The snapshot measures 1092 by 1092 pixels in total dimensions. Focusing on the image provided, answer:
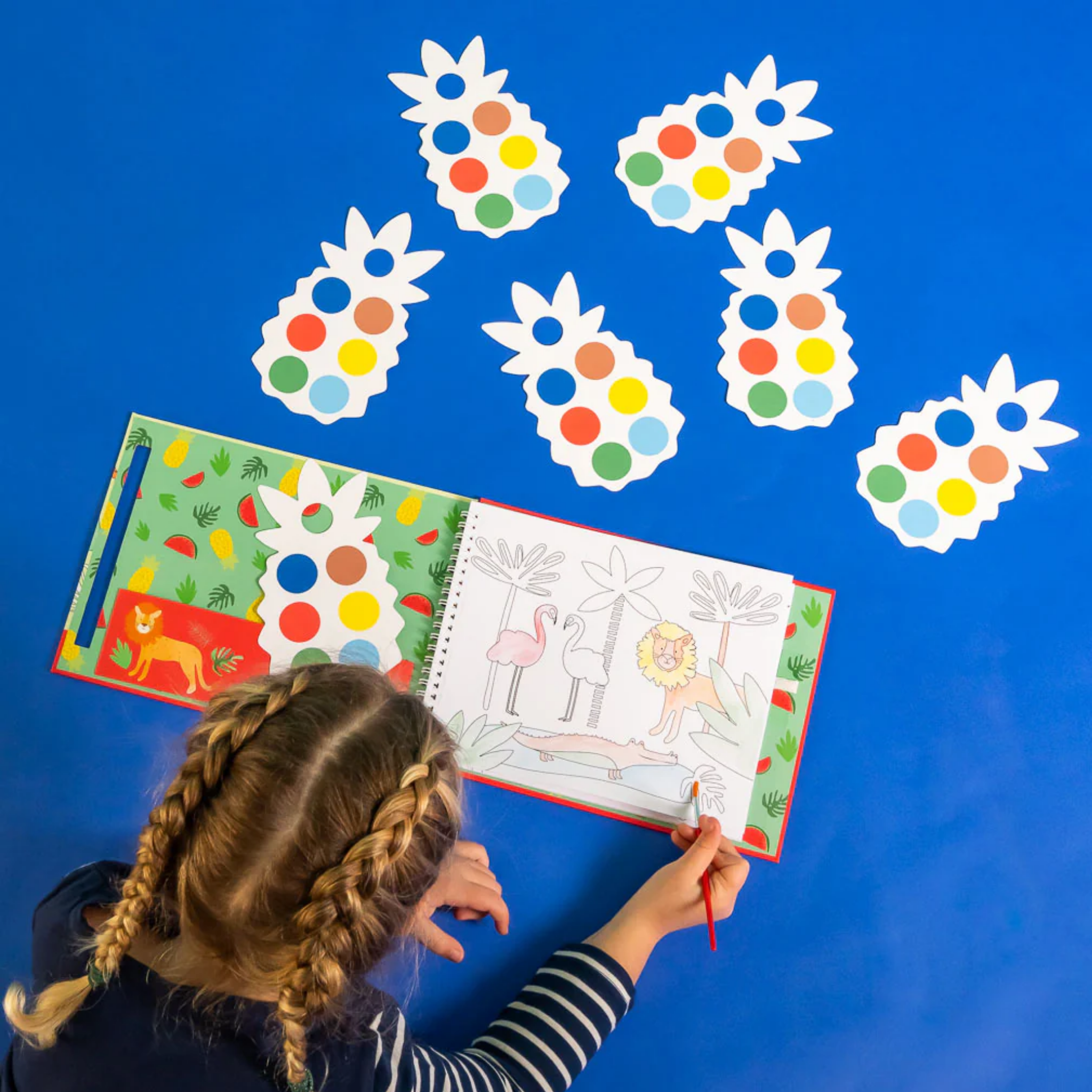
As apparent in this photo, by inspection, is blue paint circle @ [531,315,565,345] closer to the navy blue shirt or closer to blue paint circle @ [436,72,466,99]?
blue paint circle @ [436,72,466,99]

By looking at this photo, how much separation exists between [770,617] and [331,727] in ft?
1.49

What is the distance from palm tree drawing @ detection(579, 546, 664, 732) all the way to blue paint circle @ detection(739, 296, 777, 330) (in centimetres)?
26

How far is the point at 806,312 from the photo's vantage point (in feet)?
2.89

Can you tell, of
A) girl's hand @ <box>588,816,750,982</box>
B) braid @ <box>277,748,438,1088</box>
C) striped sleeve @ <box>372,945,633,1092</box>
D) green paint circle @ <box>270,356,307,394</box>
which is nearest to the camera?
braid @ <box>277,748,438,1088</box>

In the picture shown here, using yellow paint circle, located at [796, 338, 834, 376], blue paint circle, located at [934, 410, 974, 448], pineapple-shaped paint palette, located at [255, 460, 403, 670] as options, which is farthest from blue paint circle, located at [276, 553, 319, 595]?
blue paint circle, located at [934, 410, 974, 448]

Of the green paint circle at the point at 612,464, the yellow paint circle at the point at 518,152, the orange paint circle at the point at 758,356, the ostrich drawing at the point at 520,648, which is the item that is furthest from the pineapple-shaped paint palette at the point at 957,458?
the yellow paint circle at the point at 518,152

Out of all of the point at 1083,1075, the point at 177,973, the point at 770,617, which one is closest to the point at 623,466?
the point at 770,617

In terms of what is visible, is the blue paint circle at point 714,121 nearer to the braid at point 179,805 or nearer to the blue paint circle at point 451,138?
the blue paint circle at point 451,138

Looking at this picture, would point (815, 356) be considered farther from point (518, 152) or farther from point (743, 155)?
point (518, 152)

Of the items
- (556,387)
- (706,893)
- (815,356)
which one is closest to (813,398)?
(815,356)

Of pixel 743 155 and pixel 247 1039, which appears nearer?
pixel 247 1039

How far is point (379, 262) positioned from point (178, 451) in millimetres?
280

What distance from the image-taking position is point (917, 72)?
914 mm

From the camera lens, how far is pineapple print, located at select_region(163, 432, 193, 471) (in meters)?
0.89
